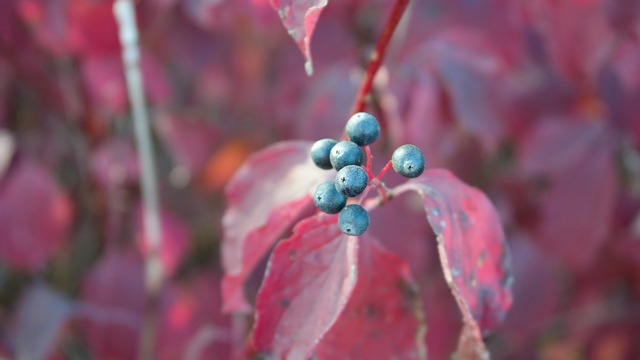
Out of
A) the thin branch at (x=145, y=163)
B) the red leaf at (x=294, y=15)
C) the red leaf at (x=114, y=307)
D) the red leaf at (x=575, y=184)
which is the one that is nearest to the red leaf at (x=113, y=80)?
the thin branch at (x=145, y=163)

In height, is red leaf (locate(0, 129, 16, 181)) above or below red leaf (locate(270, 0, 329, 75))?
below

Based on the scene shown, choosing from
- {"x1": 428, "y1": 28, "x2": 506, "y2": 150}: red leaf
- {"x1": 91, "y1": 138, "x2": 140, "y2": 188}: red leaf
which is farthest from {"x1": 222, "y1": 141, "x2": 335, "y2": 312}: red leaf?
{"x1": 91, "y1": 138, "x2": 140, "y2": 188}: red leaf

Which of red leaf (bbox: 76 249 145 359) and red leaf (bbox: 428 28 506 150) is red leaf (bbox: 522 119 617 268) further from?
red leaf (bbox: 76 249 145 359)

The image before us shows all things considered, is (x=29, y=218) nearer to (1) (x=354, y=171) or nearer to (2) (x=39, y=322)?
(2) (x=39, y=322)

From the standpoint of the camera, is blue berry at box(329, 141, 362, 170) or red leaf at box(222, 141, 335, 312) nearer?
blue berry at box(329, 141, 362, 170)

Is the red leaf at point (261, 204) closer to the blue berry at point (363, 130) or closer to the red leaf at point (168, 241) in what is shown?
the blue berry at point (363, 130)

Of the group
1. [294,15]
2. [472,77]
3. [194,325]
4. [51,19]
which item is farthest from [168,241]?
Answer: [294,15]
